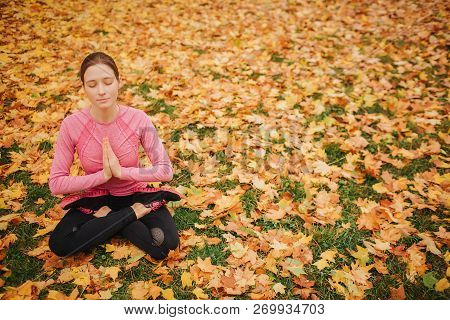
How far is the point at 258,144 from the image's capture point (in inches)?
155

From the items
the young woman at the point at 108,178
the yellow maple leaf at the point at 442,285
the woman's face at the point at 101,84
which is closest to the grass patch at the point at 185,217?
the young woman at the point at 108,178

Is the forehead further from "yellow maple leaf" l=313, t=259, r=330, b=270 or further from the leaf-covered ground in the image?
"yellow maple leaf" l=313, t=259, r=330, b=270

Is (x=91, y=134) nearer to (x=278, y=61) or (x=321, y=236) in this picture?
(x=321, y=236)

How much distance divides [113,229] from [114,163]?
54cm

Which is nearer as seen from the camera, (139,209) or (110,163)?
(110,163)

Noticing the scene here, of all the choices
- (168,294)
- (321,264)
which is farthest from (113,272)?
(321,264)

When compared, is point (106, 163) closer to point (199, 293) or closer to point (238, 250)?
point (199, 293)

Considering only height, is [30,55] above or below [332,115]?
above

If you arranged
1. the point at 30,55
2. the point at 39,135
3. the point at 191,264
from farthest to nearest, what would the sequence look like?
the point at 30,55, the point at 39,135, the point at 191,264

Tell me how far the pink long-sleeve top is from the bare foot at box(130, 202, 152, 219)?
17 cm

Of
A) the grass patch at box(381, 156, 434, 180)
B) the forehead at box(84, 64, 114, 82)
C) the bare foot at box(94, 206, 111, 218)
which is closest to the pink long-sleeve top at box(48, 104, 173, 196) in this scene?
the bare foot at box(94, 206, 111, 218)
